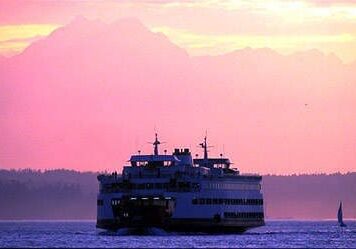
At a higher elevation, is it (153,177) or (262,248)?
(153,177)

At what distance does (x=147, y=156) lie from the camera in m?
193

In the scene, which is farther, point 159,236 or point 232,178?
point 232,178

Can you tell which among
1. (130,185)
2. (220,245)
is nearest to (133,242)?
(220,245)

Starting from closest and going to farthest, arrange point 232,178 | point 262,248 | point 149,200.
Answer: point 262,248 → point 149,200 → point 232,178

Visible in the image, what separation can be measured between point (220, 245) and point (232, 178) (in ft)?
123

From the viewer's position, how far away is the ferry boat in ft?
606

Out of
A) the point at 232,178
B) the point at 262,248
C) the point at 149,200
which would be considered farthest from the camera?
the point at 232,178

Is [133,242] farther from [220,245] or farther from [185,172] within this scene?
[185,172]

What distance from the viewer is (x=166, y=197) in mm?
186000

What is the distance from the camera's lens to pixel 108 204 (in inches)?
7554

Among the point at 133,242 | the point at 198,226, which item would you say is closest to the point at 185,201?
the point at 198,226

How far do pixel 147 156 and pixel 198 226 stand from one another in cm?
1252

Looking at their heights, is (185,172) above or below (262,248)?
above

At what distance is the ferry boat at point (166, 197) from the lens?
18475 centimetres
